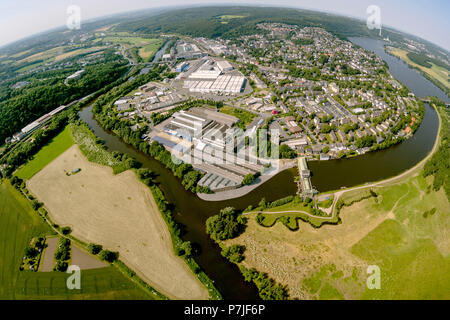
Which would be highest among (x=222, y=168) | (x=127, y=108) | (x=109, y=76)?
(x=109, y=76)

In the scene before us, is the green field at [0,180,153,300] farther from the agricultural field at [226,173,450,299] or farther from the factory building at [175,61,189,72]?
the factory building at [175,61,189,72]

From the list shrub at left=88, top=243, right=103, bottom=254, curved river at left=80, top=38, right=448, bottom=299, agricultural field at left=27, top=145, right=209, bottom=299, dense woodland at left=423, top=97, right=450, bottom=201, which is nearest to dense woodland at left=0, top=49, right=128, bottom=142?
curved river at left=80, top=38, right=448, bottom=299

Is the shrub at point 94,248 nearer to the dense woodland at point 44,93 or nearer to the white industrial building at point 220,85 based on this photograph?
the dense woodland at point 44,93

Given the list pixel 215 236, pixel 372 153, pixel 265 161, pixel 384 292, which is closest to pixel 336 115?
pixel 372 153

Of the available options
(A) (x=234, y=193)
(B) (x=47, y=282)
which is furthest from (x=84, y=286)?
(A) (x=234, y=193)

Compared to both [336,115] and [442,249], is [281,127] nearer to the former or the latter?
[336,115]

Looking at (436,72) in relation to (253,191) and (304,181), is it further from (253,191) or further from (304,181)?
(253,191)
